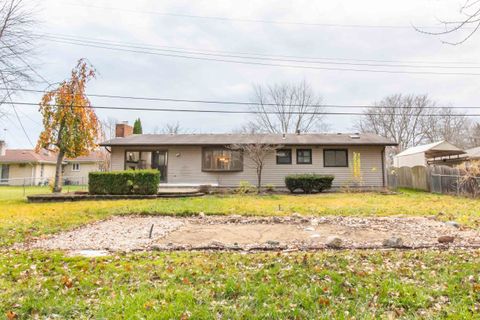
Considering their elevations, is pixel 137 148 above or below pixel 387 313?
above

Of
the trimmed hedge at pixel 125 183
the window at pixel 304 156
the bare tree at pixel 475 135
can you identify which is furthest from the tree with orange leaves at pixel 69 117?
the bare tree at pixel 475 135

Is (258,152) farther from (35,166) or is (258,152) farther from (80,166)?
(35,166)

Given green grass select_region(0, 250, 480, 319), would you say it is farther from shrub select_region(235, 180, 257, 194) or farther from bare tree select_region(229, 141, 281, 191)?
bare tree select_region(229, 141, 281, 191)

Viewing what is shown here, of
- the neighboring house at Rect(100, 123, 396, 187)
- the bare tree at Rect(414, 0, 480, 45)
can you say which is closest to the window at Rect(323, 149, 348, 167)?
the neighboring house at Rect(100, 123, 396, 187)

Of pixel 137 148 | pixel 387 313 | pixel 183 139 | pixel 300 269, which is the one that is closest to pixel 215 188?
pixel 183 139

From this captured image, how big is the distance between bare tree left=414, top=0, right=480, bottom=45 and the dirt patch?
3.34 metres

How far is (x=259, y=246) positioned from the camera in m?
5.26

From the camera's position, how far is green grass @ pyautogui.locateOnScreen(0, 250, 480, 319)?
2879mm

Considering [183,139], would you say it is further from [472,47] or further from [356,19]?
[472,47]

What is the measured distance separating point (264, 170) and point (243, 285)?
13963mm

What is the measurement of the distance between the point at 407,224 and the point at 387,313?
17.9ft

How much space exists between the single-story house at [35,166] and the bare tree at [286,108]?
17.1 meters

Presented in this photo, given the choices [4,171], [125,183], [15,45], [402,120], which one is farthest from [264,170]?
[4,171]

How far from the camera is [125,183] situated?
1367 cm
